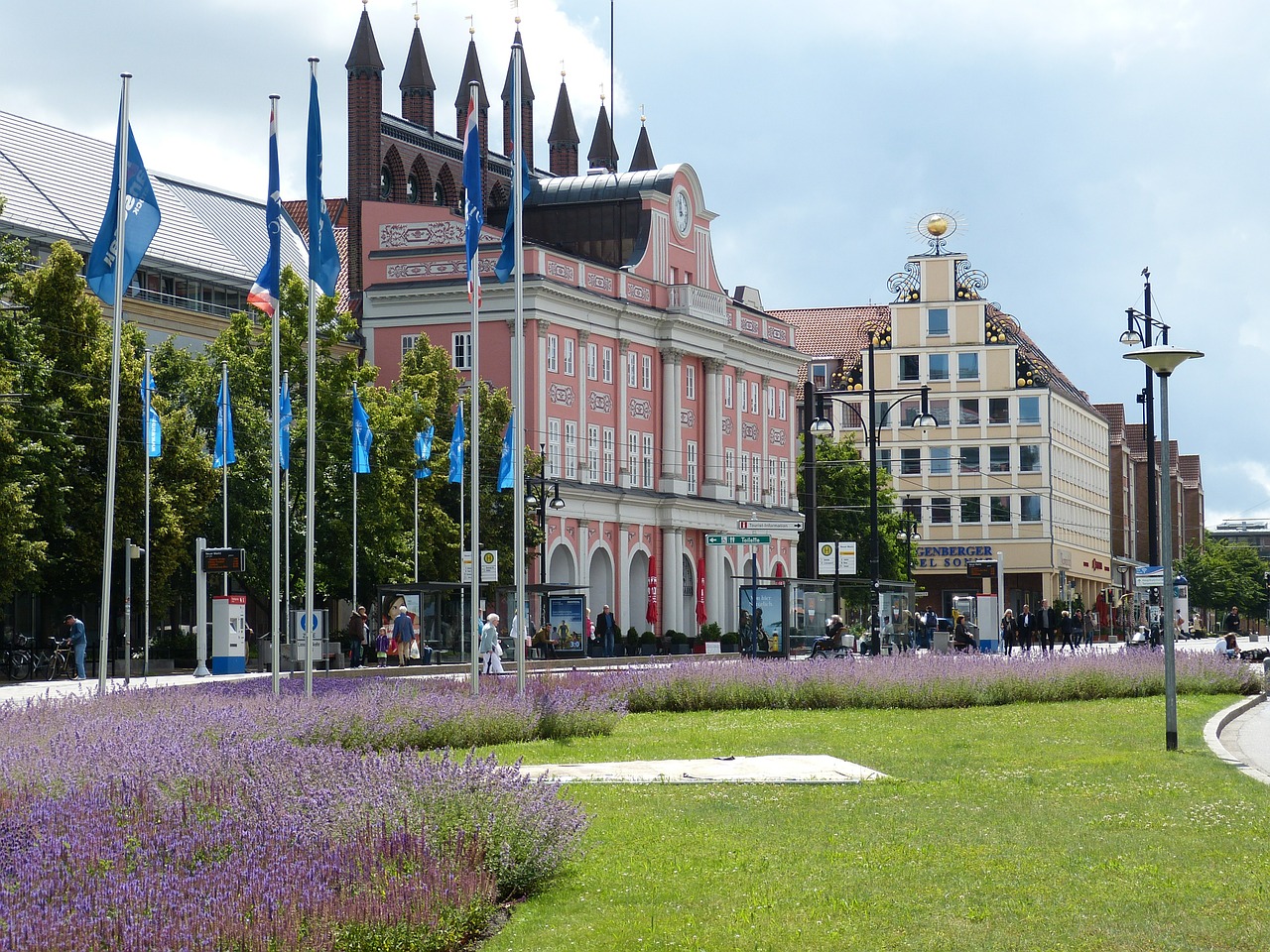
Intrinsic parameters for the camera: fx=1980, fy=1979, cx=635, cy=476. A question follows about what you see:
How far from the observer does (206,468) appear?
171 ft

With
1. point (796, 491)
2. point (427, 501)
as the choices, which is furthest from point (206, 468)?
point (796, 491)

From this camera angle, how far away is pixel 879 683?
30.0 metres

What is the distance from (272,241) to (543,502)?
127 feet

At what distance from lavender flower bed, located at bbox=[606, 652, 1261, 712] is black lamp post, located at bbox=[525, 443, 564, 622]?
31.0 meters

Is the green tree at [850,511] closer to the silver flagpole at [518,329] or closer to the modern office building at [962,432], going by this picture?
the modern office building at [962,432]

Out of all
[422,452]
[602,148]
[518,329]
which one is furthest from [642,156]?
[518,329]

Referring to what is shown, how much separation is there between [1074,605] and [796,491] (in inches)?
777

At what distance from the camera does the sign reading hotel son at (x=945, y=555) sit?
118 meters

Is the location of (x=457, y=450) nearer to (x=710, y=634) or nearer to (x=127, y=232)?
(x=710, y=634)

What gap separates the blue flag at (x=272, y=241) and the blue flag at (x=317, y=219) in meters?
0.50

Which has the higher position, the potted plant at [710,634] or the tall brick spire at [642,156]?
the tall brick spire at [642,156]

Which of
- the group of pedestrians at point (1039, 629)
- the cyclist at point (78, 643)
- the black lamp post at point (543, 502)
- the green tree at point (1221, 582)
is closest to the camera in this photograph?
the cyclist at point (78, 643)

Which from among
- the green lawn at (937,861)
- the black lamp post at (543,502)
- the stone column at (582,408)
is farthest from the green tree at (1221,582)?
the green lawn at (937,861)

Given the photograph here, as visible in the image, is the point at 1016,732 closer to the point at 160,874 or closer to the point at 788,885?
the point at 788,885
